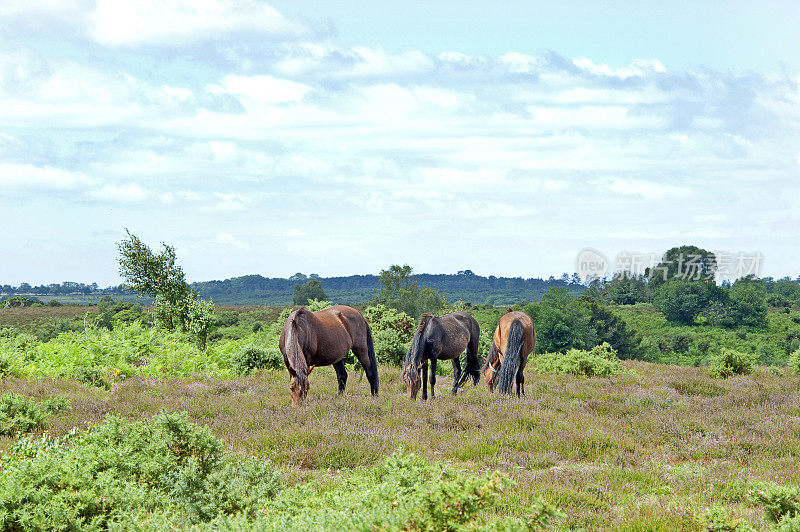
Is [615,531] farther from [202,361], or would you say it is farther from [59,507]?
[202,361]

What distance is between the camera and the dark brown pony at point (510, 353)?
1406 centimetres

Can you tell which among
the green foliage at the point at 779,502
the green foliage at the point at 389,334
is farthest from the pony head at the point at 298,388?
the green foliage at the point at 389,334

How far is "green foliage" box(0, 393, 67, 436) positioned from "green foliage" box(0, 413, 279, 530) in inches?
73.9

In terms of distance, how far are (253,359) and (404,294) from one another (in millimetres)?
41026

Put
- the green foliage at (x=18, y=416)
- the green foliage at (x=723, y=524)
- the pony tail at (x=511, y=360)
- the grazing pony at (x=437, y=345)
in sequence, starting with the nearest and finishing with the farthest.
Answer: the green foliage at (x=723, y=524) < the green foliage at (x=18, y=416) < the grazing pony at (x=437, y=345) < the pony tail at (x=511, y=360)

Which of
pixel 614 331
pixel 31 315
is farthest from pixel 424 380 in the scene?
pixel 31 315

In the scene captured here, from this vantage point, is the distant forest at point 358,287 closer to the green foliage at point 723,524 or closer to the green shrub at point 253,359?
the green shrub at point 253,359

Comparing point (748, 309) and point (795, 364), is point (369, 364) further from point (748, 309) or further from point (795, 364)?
point (748, 309)

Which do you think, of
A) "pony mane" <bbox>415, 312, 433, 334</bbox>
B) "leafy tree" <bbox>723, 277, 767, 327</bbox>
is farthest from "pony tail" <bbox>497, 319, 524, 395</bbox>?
"leafy tree" <bbox>723, 277, 767, 327</bbox>

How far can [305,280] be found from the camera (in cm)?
13675

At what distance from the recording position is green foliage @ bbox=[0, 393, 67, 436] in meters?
9.77

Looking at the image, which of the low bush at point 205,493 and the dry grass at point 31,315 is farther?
the dry grass at point 31,315

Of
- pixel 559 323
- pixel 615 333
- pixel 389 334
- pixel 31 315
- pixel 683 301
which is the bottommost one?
pixel 31 315

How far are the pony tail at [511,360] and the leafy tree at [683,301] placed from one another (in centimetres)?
7989
